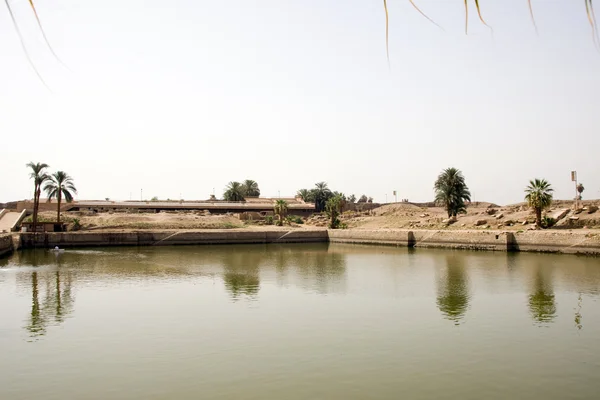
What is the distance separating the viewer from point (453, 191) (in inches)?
2200

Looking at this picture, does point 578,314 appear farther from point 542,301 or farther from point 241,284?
point 241,284

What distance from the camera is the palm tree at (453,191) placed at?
2200 inches

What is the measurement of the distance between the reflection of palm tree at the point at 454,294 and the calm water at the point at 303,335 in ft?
0.31

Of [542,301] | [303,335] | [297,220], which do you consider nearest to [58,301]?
[303,335]

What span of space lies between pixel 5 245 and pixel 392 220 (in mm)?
41182

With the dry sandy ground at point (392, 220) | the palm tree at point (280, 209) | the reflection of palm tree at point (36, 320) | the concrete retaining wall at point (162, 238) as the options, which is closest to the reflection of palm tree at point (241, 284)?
the reflection of palm tree at point (36, 320)

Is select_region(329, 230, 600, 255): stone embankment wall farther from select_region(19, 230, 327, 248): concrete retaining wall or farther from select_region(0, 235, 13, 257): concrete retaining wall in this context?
select_region(0, 235, 13, 257): concrete retaining wall

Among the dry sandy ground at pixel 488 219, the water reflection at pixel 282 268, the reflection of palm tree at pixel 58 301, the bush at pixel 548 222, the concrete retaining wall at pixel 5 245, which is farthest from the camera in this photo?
the bush at pixel 548 222

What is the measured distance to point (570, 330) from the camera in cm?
1499

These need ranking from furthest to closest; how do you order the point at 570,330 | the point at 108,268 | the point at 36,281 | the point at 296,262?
the point at 296,262
the point at 108,268
the point at 36,281
the point at 570,330

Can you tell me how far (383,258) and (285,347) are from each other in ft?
84.2

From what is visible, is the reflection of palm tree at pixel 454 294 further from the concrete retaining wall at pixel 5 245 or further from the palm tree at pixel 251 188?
the palm tree at pixel 251 188

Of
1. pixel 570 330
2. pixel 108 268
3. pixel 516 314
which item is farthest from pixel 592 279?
pixel 108 268

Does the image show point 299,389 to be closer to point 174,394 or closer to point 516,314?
point 174,394
